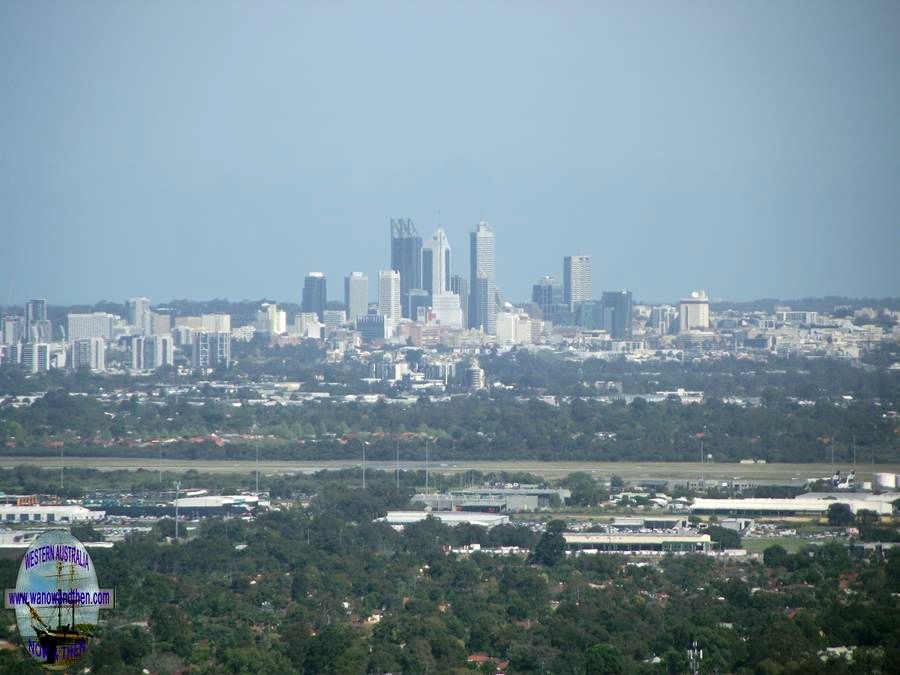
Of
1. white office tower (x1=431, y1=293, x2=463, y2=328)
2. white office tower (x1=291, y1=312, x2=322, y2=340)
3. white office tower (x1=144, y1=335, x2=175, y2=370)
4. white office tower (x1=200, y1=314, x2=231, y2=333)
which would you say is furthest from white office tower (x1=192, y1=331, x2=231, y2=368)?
white office tower (x1=431, y1=293, x2=463, y2=328)

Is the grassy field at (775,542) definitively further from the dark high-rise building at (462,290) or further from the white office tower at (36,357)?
the dark high-rise building at (462,290)

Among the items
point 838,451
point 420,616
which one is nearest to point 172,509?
point 420,616

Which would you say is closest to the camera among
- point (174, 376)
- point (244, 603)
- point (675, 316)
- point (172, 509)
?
point (244, 603)

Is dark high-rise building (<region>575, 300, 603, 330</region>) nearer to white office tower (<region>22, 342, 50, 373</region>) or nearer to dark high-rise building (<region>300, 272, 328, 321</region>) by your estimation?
dark high-rise building (<region>300, 272, 328, 321</region>)

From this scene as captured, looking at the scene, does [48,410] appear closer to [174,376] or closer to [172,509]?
[174,376]

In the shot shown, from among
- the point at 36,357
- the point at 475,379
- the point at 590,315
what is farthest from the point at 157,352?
the point at 590,315

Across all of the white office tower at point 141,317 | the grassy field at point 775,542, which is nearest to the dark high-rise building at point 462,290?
the white office tower at point 141,317
